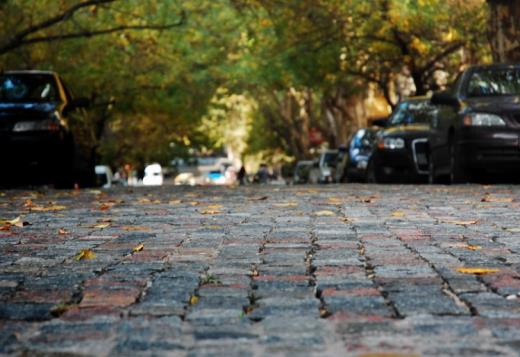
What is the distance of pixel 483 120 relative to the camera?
1706 cm

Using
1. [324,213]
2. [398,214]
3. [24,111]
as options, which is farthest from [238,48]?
[398,214]

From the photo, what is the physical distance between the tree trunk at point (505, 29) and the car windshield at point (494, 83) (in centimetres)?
418

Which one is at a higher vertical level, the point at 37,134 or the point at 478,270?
the point at 37,134

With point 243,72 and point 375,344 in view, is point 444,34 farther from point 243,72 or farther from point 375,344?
point 375,344

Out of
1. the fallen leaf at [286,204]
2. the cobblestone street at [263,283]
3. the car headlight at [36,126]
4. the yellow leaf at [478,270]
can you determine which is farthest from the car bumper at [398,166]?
the yellow leaf at [478,270]

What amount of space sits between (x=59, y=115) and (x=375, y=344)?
1580 cm

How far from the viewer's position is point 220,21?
3259cm

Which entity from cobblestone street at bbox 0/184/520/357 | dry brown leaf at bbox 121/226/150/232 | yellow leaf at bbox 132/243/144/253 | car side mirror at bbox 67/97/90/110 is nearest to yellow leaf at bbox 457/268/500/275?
cobblestone street at bbox 0/184/520/357

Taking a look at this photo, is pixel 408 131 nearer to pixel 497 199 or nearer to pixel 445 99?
pixel 445 99

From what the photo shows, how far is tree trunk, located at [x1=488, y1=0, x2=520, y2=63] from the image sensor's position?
2231cm

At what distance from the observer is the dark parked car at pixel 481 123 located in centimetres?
1698

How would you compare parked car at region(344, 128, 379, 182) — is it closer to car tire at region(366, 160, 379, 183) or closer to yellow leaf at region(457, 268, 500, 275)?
car tire at region(366, 160, 379, 183)

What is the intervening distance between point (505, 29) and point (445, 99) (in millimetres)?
5287

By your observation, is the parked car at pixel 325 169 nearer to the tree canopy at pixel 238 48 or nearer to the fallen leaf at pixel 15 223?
the tree canopy at pixel 238 48
